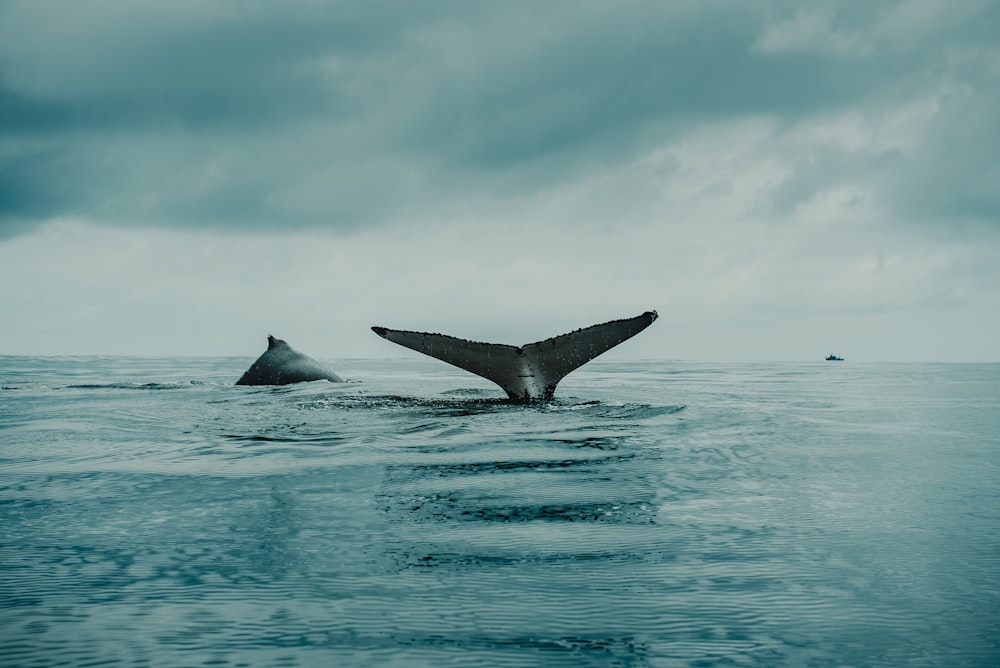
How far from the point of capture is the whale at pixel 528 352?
1088 cm

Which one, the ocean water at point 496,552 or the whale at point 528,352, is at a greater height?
the whale at point 528,352

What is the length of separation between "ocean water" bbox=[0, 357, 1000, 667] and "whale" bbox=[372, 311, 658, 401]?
11.0ft

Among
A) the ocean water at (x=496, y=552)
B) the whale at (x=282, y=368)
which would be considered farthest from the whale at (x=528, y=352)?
the whale at (x=282, y=368)

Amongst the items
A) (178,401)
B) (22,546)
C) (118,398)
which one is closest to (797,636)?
(22,546)

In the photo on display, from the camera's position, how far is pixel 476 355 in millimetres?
11570

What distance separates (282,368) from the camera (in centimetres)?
1794

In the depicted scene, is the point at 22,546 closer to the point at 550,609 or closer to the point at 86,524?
the point at 86,524

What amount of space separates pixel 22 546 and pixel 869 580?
3.56 m

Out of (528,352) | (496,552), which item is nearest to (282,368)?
(528,352)

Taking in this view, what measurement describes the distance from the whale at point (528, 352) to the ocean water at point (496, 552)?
11.0 ft

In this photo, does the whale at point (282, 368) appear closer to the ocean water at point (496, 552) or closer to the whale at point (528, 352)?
the whale at point (528, 352)

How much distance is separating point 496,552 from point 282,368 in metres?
15.5

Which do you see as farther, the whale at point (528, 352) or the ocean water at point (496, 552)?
the whale at point (528, 352)

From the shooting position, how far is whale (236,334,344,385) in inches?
693
